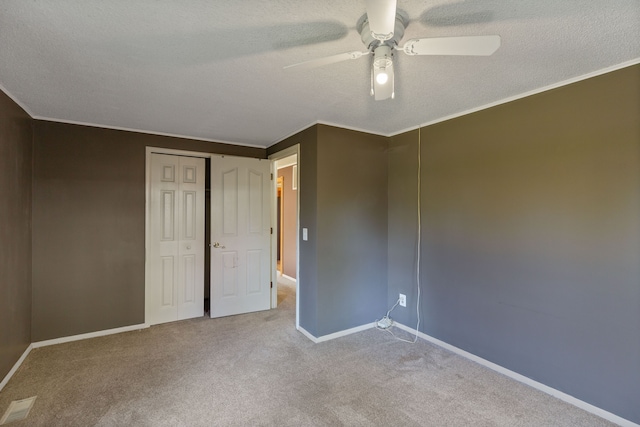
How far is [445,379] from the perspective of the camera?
240 cm

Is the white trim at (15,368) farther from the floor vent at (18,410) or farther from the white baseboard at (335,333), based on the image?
the white baseboard at (335,333)

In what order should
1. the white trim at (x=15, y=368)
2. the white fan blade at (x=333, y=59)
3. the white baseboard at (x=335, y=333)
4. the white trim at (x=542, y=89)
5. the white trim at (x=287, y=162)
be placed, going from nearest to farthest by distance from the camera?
1. the white fan blade at (x=333, y=59)
2. the white trim at (x=542, y=89)
3. the white trim at (x=15, y=368)
4. the white baseboard at (x=335, y=333)
5. the white trim at (x=287, y=162)

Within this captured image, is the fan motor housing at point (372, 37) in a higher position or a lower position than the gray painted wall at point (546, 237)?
higher

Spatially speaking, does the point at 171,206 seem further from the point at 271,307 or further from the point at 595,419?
the point at 595,419

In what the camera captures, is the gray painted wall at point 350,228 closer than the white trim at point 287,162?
Yes

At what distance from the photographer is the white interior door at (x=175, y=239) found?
354cm

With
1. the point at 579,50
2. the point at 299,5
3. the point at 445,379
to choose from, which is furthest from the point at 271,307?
the point at 579,50

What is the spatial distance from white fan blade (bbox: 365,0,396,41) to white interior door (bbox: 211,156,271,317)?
2983 millimetres

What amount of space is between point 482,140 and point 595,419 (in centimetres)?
217

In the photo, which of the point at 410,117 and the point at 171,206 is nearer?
the point at 410,117

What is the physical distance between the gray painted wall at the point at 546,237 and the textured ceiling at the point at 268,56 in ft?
0.92

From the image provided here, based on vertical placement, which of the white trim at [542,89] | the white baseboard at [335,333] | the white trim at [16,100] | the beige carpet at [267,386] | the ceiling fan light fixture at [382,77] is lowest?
the beige carpet at [267,386]

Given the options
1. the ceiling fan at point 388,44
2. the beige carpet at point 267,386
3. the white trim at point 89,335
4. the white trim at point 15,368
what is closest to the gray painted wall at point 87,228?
the white trim at point 89,335

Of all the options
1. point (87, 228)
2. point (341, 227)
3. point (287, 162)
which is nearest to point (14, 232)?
point (87, 228)
